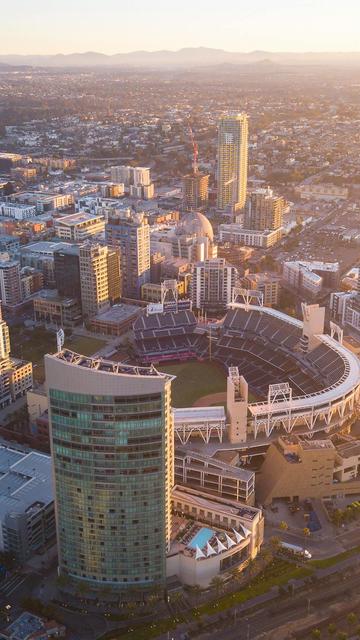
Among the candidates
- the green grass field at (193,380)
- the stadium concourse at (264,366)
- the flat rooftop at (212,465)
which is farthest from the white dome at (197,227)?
the flat rooftop at (212,465)

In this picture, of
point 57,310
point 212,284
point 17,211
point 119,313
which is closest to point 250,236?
point 212,284

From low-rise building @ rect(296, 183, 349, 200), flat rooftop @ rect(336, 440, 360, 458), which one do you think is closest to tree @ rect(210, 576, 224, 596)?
flat rooftop @ rect(336, 440, 360, 458)

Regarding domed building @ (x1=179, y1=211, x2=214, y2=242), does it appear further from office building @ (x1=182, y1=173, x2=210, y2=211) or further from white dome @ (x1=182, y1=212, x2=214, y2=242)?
office building @ (x1=182, y1=173, x2=210, y2=211)

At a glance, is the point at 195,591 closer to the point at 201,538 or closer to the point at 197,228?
the point at 201,538

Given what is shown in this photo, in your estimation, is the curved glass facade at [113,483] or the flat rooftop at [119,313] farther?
the flat rooftop at [119,313]

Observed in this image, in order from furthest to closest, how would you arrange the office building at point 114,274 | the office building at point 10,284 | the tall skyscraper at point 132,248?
the tall skyscraper at point 132,248
the office building at point 10,284
the office building at point 114,274

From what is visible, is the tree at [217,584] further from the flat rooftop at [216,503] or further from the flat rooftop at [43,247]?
the flat rooftop at [43,247]

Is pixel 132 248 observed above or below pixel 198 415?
above
